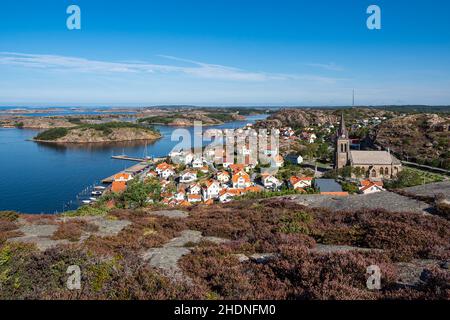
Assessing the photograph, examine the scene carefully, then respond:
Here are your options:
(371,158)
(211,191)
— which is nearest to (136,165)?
(211,191)

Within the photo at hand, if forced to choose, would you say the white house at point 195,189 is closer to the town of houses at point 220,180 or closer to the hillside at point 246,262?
the town of houses at point 220,180

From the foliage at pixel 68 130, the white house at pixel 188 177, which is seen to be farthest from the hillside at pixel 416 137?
the foliage at pixel 68 130

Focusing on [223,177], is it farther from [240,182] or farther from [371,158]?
[371,158]

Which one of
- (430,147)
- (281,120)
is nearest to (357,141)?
(430,147)

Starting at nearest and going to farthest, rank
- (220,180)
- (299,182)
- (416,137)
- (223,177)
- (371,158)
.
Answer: (299,182) → (220,180) → (223,177) → (371,158) → (416,137)
